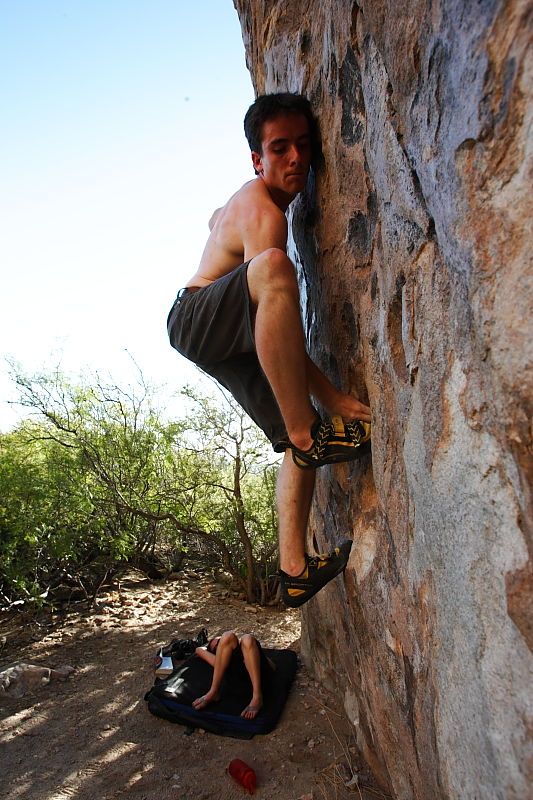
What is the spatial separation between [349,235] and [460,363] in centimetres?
132

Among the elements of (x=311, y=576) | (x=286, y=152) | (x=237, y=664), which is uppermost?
(x=286, y=152)

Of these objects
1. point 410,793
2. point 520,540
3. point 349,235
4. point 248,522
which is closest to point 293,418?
point 349,235

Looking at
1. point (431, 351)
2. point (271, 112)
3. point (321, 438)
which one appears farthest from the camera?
point (271, 112)

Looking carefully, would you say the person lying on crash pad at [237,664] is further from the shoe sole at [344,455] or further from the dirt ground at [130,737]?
the shoe sole at [344,455]

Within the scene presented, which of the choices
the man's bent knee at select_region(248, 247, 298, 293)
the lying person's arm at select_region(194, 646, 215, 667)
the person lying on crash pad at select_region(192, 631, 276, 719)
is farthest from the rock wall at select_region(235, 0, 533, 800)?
the lying person's arm at select_region(194, 646, 215, 667)

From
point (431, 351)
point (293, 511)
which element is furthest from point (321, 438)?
point (431, 351)

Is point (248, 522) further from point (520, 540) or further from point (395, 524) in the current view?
point (520, 540)

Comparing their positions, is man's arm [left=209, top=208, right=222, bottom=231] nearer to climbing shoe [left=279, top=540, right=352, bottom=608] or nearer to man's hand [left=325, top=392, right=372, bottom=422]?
man's hand [left=325, top=392, right=372, bottom=422]

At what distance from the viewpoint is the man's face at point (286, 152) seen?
2752 millimetres

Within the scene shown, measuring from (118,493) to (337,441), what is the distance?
4702 millimetres

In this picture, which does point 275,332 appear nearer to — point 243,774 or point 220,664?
point 243,774

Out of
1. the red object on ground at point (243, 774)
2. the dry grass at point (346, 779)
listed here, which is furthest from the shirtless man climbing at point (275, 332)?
the red object on ground at point (243, 774)

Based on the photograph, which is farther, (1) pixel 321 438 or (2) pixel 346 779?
(2) pixel 346 779

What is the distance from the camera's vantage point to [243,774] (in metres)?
3.36
